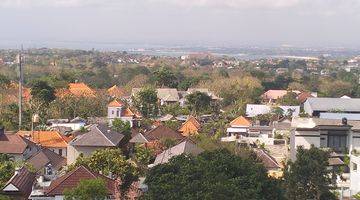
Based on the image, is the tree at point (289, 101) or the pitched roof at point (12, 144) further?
the tree at point (289, 101)

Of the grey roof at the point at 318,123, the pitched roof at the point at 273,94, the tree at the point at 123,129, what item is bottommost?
the pitched roof at the point at 273,94

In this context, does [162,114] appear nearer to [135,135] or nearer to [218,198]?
[135,135]

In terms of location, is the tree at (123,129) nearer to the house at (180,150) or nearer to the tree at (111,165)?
the house at (180,150)

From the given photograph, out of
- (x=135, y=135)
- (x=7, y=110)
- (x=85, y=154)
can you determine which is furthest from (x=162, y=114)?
(x=85, y=154)

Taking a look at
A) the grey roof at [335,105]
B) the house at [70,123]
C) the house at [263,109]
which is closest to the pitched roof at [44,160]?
the house at [70,123]

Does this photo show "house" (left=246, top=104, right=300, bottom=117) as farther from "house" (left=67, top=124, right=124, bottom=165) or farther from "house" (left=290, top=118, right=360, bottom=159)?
"house" (left=67, top=124, right=124, bottom=165)

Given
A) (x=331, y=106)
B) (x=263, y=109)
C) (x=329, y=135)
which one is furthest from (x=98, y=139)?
(x=263, y=109)
